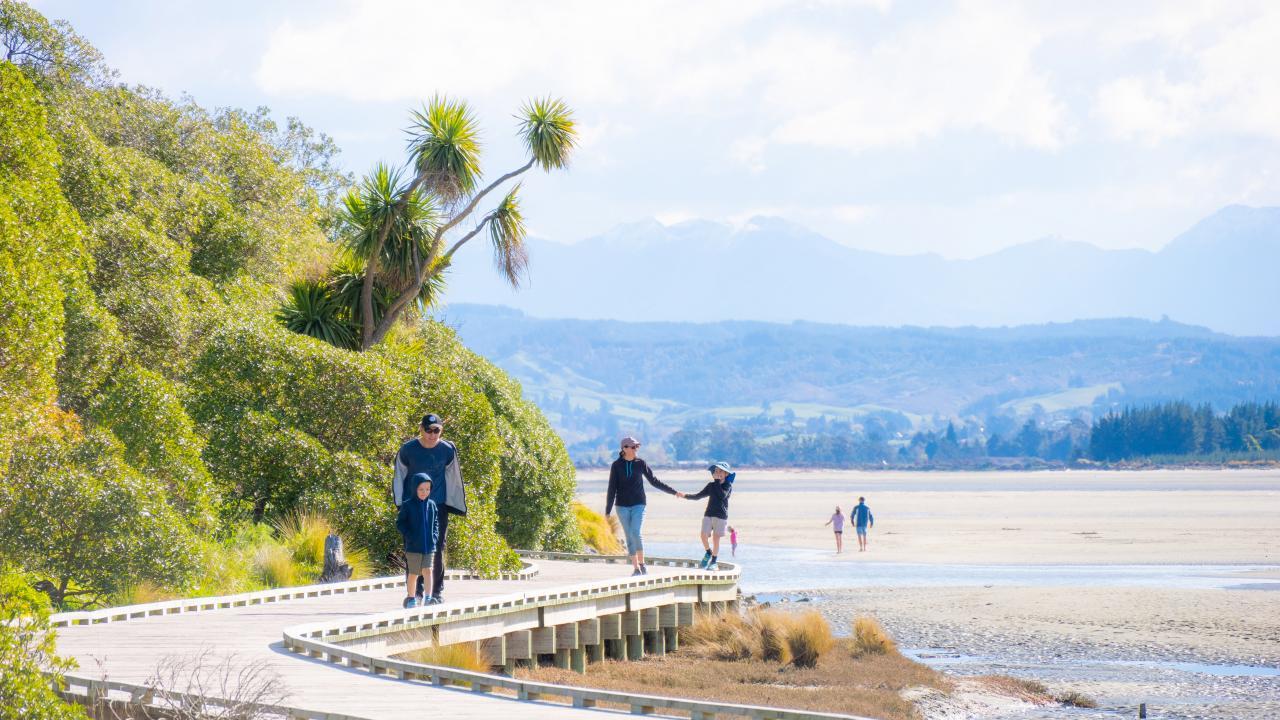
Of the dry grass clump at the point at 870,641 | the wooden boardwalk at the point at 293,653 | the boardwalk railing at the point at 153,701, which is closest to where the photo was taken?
the boardwalk railing at the point at 153,701

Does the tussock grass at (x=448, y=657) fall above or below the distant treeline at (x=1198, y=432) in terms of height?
below

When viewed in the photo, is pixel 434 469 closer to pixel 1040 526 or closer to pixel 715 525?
pixel 715 525

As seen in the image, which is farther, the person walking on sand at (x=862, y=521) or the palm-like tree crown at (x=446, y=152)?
the person walking on sand at (x=862, y=521)

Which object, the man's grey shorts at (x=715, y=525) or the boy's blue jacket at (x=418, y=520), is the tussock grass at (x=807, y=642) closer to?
the man's grey shorts at (x=715, y=525)

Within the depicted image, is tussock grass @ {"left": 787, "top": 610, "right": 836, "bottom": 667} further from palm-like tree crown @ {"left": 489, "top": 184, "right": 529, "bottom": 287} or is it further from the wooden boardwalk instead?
palm-like tree crown @ {"left": 489, "top": 184, "right": 529, "bottom": 287}

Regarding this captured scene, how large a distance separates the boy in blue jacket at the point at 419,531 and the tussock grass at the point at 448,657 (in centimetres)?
92

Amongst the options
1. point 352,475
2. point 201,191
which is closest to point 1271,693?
point 352,475

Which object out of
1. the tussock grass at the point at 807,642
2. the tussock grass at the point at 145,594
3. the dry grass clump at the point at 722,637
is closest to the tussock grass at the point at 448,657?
the tussock grass at the point at 145,594

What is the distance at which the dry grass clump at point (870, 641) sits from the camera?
66.1 ft

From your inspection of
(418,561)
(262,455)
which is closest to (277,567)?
(262,455)

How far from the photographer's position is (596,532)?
33.3 metres

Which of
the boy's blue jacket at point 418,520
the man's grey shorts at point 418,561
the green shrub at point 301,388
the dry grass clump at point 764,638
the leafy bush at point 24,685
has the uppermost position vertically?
the green shrub at point 301,388

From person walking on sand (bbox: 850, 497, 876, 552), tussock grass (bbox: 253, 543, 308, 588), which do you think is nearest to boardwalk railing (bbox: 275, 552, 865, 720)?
tussock grass (bbox: 253, 543, 308, 588)

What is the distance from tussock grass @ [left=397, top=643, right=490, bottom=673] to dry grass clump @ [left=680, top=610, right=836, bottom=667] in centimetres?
616
